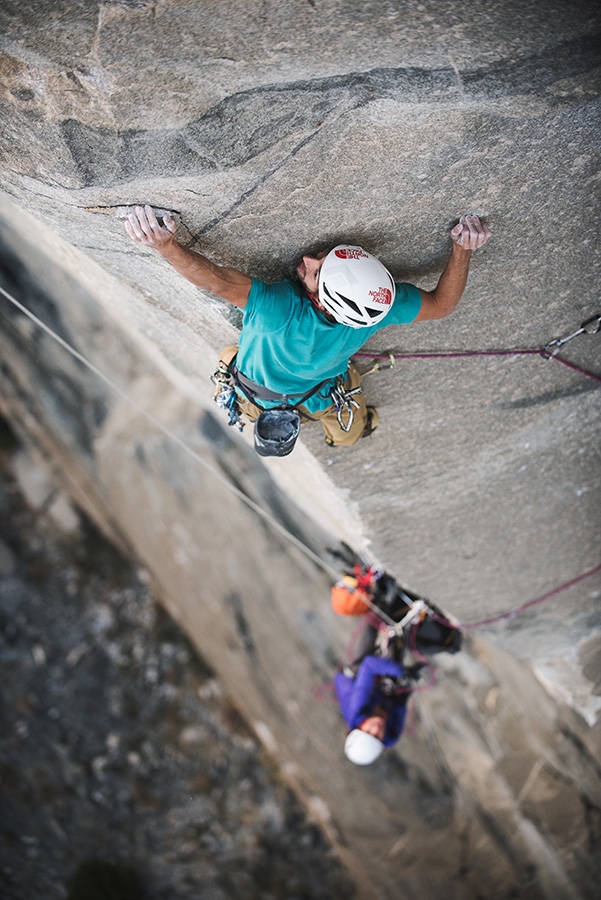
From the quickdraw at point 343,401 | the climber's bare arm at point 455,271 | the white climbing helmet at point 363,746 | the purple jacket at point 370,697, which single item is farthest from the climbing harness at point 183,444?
the climber's bare arm at point 455,271

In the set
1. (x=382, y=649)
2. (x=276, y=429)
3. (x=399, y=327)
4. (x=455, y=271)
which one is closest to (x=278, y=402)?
(x=276, y=429)

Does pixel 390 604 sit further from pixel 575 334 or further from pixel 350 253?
pixel 350 253

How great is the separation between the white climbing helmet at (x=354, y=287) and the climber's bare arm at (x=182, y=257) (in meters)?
0.30

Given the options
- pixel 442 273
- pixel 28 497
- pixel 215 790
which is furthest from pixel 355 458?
pixel 28 497

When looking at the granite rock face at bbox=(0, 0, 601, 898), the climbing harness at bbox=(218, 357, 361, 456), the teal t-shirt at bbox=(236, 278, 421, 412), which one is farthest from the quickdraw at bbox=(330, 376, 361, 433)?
the granite rock face at bbox=(0, 0, 601, 898)

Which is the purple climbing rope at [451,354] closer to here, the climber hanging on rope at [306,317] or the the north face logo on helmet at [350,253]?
the climber hanging on rope at [306,317]

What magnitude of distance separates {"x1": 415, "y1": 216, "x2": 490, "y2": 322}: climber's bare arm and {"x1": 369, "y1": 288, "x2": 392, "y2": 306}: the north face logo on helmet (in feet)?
0.82

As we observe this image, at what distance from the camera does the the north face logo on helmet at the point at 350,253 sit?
2.12 m

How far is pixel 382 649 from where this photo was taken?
4203 mm

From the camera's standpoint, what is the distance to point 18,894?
22.0 ft

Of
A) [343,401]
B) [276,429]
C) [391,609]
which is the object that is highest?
[343,401]

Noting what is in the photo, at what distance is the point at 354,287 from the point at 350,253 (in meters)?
0.17

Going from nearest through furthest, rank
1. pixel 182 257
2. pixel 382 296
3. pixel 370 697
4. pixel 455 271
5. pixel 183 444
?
1. pixel 182 257
2. pixel 382 296
3. pixel 455 271
4. pixel 183 444
5. pixel 370 697

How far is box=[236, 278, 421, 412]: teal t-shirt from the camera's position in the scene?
219 cm
